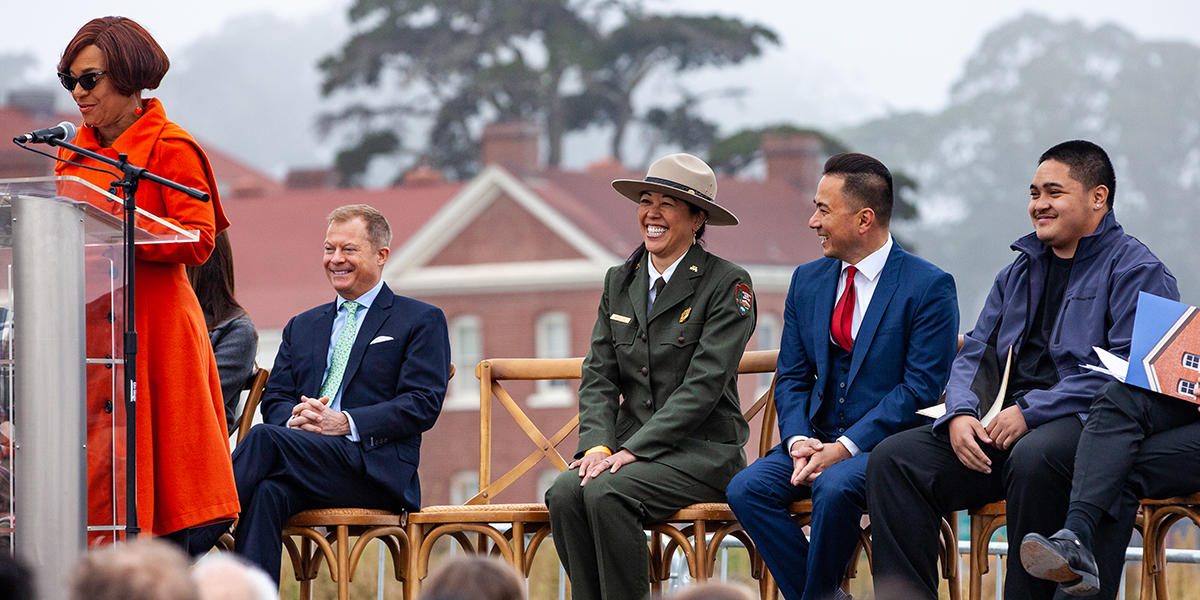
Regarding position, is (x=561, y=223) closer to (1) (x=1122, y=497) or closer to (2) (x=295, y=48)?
(1) (x=1122, y=497)

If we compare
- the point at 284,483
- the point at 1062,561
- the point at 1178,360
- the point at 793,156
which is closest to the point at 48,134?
the point at 284,483

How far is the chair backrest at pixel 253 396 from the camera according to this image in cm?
659

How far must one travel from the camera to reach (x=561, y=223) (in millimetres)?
45062

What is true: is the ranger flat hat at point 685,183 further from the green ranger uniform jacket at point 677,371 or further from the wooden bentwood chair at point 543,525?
the wooden bentwood chair at point 543,525

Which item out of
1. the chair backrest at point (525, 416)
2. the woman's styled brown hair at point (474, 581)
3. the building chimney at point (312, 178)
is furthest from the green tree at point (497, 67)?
the woman's styled brown hair at point (474, 581)

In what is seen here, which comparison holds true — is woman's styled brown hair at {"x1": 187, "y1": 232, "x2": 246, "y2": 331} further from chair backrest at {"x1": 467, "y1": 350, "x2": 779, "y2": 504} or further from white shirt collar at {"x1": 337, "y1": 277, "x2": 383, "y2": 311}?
chair backrest at {"x1": 467, "y1": 350, "x2": 779, "y2": 504}

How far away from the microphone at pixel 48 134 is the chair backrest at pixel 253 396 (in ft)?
6.37

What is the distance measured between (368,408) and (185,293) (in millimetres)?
1226

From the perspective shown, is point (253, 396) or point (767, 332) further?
point (767, 332)

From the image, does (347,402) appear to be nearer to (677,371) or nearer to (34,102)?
(677,371)

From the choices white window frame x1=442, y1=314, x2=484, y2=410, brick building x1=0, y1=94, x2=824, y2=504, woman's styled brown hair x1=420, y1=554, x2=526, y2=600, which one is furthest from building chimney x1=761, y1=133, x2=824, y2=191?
woman's styled brown hair x1=420, y1=554, x2=526, y2=600

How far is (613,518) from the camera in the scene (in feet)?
18.8

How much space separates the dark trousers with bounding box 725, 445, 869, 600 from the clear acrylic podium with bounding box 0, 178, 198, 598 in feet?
7.11

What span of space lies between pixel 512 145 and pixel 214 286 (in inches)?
1613
